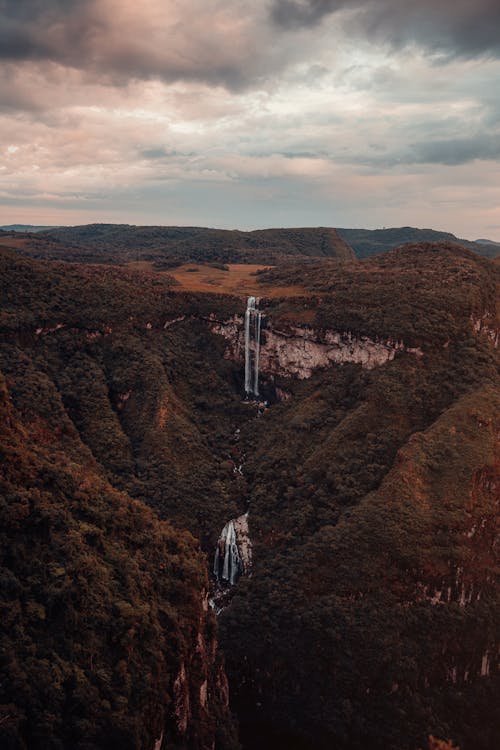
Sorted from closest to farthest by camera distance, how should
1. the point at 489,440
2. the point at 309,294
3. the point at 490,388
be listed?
the point at 489,440, the point at 490,388, the point at 309,294

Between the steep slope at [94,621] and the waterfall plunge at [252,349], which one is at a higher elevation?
the waterfall plunge at [252,349]

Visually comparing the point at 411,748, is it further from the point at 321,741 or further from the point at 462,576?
the point at 462,576

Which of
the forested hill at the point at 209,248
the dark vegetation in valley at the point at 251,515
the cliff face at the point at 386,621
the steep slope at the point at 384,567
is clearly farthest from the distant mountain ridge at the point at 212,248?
the cliff face at the point at 386,621

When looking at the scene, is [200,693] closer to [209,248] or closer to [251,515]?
[251,515]

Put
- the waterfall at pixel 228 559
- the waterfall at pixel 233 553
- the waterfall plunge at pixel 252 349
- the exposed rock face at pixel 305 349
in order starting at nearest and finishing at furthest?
1. the waterfall at pixel 233 553
2. the waterfall at pixel 228 559
3. the exposed rock face at pixel 305 349
4. the waterfall plunge at pixel 252 349

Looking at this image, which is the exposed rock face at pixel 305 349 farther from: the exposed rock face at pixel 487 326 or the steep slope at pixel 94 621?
the steep slope at pixel 94 621

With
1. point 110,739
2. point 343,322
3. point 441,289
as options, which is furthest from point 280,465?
point 110,739
